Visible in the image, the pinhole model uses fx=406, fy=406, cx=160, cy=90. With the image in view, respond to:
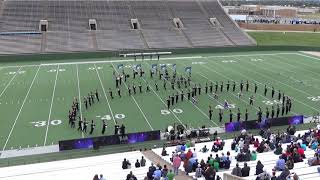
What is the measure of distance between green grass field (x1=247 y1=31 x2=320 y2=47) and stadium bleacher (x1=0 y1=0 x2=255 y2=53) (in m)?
4.76

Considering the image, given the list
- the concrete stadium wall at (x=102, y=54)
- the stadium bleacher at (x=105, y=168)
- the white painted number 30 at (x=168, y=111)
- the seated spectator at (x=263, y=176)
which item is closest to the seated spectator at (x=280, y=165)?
the stadium bleacher at (x=105, y=168)

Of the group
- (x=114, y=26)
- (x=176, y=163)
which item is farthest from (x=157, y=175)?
(x=114, y=26)

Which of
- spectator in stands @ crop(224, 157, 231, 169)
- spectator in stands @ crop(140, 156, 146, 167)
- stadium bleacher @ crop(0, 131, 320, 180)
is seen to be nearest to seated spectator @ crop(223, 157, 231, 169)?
spectator in stands @ crop(224, 157, 231, 169)

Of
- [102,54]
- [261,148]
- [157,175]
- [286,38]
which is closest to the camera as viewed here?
[157,175]

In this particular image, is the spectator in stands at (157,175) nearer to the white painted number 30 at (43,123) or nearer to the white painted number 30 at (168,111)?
the white painted number 30 at (43,123)

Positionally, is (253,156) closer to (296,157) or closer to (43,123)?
(296,157)

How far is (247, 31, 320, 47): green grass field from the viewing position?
172 feet

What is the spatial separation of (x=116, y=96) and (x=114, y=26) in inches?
1032

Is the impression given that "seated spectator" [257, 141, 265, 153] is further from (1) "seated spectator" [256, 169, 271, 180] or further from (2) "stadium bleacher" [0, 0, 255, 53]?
(2) "stadium bleacher" [0, 0, 255, 53]

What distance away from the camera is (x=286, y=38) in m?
56.2

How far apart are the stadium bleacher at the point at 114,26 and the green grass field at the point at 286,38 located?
15.6 feet

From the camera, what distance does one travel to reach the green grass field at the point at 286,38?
172ft

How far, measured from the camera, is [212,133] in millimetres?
17750

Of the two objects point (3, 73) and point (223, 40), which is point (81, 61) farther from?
point (223, 40)
